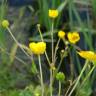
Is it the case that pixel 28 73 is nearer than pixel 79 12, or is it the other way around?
pixel 28 73

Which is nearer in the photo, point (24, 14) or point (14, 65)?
point (14, 65)

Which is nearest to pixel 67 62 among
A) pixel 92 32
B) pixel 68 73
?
pixel 68 73

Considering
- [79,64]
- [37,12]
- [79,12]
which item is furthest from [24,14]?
[79,64]

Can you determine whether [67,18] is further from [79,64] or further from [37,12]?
[79,64]

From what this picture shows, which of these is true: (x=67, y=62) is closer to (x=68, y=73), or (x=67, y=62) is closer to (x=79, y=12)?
(x=68, y=73)

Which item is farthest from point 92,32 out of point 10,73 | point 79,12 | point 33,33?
point 10,73

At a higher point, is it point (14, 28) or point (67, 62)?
point (14, 28)

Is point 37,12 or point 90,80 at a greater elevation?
point 37,12
